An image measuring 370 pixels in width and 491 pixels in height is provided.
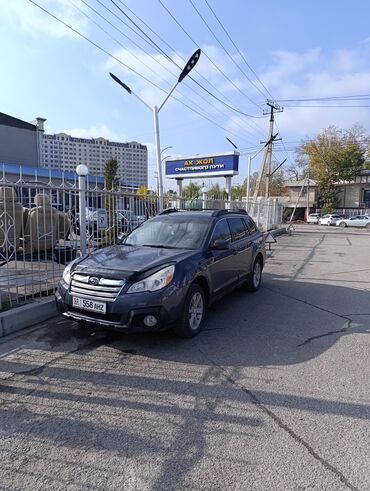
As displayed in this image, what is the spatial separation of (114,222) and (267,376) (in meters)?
5.49

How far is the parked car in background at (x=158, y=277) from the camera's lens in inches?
171

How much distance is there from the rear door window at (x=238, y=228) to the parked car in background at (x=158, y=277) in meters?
0.21

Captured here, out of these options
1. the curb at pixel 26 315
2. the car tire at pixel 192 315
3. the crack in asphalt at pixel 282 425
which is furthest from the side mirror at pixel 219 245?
the curb at pixel 26 315

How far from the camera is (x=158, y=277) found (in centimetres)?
447

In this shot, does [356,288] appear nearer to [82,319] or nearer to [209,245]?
[209,245]

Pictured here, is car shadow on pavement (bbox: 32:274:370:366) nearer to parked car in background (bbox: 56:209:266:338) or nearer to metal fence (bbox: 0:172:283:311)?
parked car in background (bbox: 56:209:266:338)

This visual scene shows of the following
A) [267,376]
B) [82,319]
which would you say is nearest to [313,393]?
[267,376]

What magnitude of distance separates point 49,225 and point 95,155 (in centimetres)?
3961

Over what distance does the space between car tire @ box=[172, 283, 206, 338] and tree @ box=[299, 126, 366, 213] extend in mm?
57537

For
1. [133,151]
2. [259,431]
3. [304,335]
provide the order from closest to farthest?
[259,431] → [304,335] → [133,151]

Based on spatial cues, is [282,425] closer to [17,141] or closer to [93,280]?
[93,280]

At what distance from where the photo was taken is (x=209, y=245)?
18.2ft

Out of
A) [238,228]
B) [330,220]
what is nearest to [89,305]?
[238,228]

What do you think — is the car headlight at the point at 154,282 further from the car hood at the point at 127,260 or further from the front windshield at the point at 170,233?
the front windshield at the point at 170,233
